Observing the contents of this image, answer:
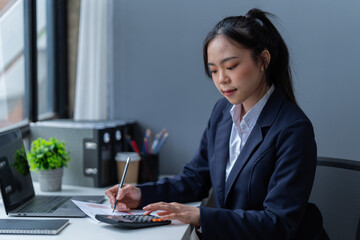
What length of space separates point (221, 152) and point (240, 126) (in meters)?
0.11

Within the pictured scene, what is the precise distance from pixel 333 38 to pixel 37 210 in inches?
48.8

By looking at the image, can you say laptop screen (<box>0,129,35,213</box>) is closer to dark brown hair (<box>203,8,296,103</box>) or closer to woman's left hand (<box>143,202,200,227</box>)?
woman's left hand (<box>143,202,200,227</box>)

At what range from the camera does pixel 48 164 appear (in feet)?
5.35

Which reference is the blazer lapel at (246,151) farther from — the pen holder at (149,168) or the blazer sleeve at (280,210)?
the pen holder at (149,168)

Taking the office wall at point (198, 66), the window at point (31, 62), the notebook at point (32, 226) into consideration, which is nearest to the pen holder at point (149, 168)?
the office wall at point (198, 66)

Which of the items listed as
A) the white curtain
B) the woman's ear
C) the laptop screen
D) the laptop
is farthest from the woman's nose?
the white curtain

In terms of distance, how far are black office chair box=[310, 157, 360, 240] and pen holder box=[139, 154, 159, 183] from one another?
0.68m

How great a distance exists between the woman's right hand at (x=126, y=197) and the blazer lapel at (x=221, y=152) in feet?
0.85

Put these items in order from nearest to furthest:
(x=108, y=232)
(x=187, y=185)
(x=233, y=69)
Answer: (x=108, y=232) → (x=233, y=69) → (x=187, y=185)

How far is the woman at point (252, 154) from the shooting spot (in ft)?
3.91

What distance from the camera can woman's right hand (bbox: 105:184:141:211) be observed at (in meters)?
1.38

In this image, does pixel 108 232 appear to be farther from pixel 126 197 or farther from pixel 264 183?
pixel 264 183

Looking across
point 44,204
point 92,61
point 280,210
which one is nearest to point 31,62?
point 92,61

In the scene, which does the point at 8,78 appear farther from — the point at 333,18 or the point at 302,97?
the point at 333,18
